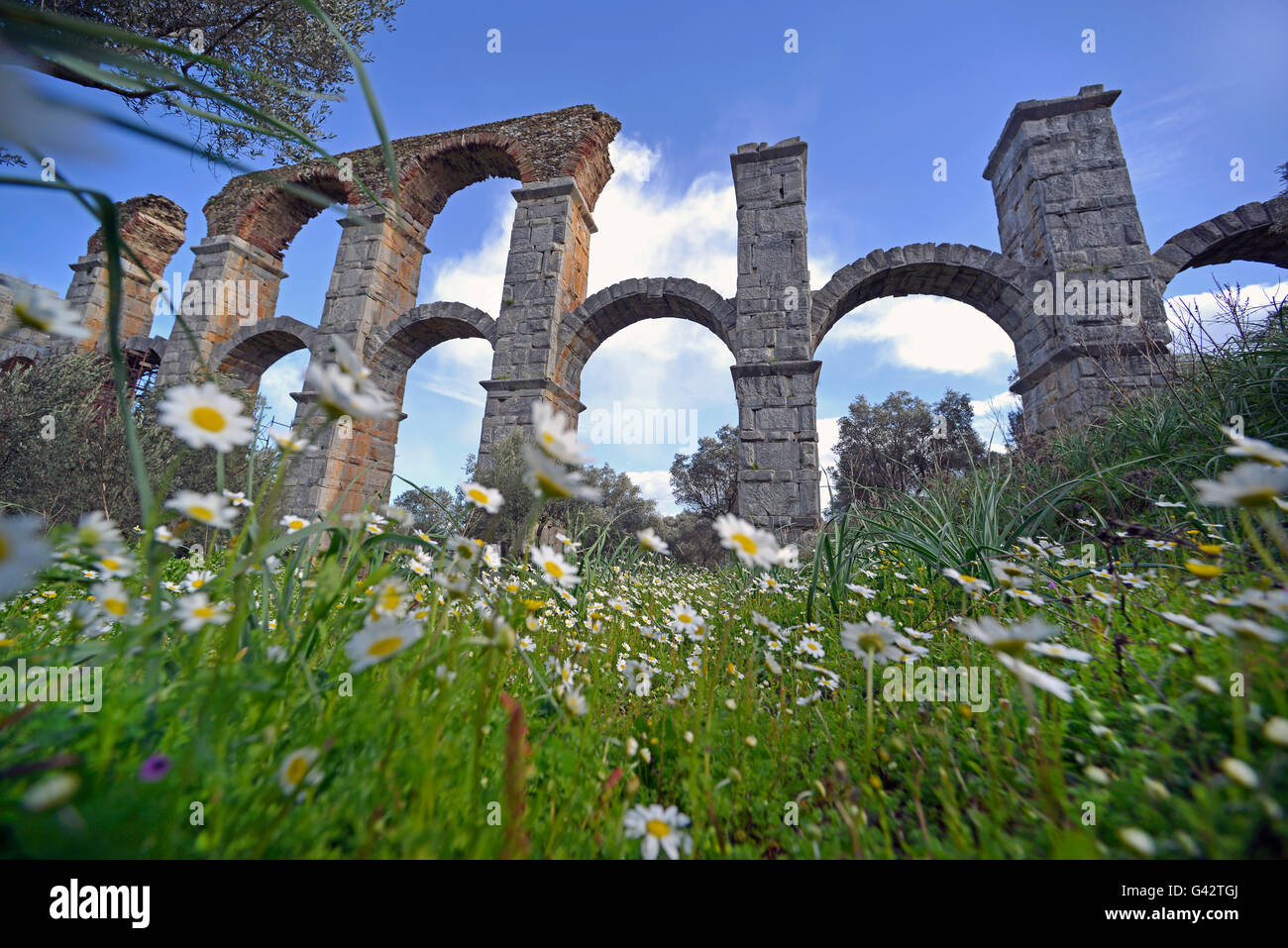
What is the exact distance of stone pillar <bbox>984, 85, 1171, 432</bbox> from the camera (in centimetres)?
693

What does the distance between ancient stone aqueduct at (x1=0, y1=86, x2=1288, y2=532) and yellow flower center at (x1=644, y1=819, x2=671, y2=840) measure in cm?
624

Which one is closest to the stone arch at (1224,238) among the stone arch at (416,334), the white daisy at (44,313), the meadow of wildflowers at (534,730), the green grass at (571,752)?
the green grass at (571,752)

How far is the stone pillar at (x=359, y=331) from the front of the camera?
355 inches

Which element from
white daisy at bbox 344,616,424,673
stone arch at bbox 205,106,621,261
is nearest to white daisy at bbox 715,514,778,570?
white daisy at bbox 344,616,424,673

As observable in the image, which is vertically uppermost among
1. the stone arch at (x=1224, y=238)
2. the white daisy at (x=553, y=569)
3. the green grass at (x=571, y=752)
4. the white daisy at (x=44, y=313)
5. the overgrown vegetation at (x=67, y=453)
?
the stone arch at (x=1224, y=238)

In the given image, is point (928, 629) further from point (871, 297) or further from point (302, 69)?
point (302, 69)

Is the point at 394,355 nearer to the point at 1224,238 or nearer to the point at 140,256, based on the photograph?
the point at 140,256

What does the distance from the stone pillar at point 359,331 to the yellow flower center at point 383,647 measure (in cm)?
911

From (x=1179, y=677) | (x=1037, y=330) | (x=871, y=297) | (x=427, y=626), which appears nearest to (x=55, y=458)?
(x=427, y=626)

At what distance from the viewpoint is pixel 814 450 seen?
729 centimetres

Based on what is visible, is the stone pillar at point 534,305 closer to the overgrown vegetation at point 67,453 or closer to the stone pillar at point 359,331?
the stone pillar at point 359,331

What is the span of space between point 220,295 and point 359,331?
13.7 feet

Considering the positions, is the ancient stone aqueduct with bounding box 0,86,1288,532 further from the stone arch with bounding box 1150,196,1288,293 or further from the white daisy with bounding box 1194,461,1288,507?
the white daisy with bounding box 1194,461,1288,507

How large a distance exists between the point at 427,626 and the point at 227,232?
14.6 m
